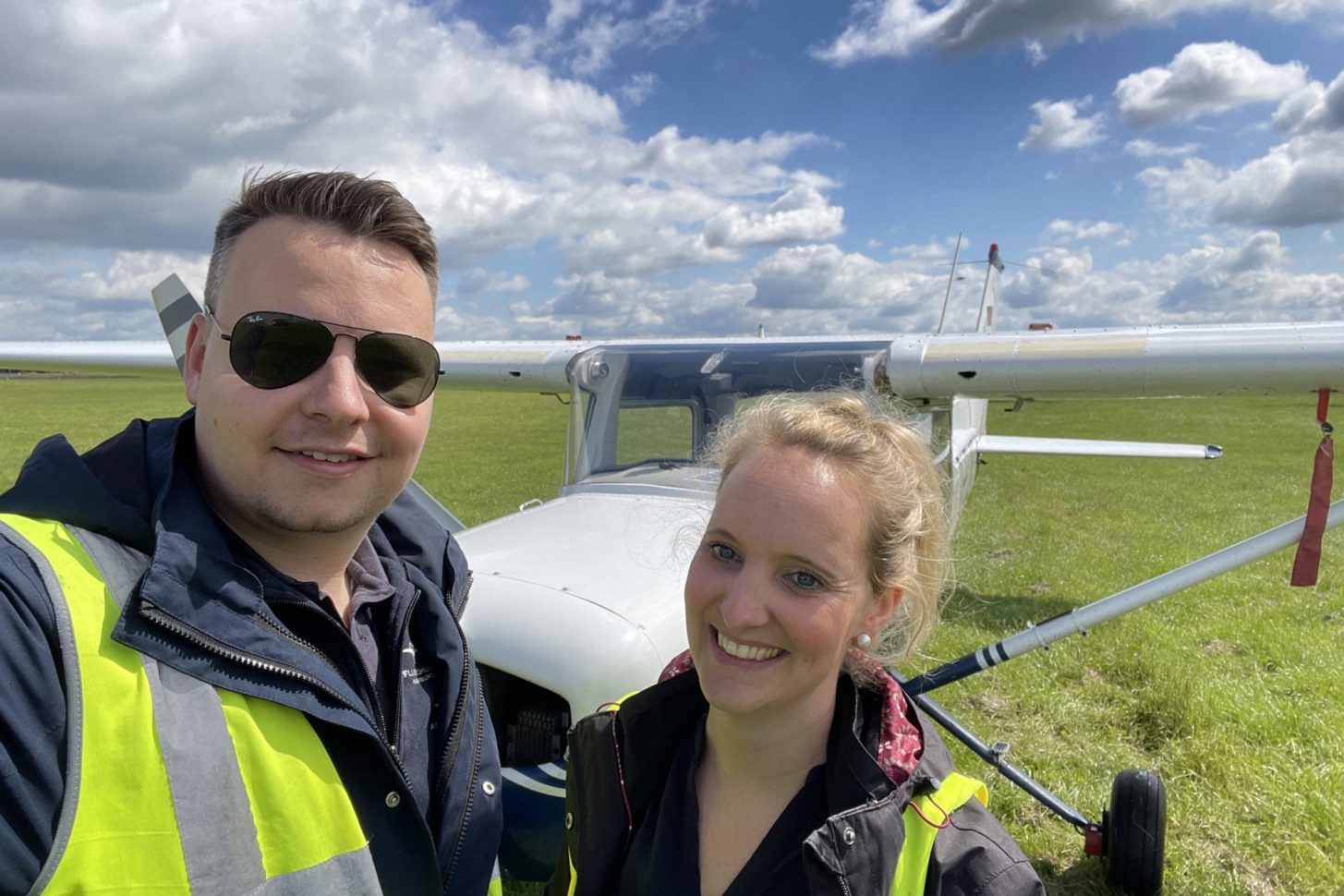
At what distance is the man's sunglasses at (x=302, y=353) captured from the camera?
4.14ft

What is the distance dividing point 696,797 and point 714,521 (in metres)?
0.47

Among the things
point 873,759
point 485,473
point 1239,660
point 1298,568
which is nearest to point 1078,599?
point 1239,660

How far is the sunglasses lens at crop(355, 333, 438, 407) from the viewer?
4.39 feet

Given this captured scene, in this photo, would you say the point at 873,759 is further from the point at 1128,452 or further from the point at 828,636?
the point at 1128,452

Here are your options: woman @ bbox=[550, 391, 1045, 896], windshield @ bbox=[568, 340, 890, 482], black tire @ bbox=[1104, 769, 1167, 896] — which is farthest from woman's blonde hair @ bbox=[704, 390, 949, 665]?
windshield @ bbox=[568, 340, 890, 482]

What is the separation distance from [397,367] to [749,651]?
744 millimetres

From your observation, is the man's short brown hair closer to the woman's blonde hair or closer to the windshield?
the woman's blonde hair

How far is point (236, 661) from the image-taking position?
3.63 feet

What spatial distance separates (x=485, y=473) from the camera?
16062 mm

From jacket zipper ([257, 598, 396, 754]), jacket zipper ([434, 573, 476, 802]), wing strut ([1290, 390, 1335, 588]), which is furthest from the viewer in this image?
wing strut ([1290, 390, 1335, 588])

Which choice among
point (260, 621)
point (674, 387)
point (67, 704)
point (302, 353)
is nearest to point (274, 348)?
point (302, 353)

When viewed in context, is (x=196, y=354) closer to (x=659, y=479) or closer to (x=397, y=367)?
(x=397, y=367)

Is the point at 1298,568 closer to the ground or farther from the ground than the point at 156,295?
closer to the ground

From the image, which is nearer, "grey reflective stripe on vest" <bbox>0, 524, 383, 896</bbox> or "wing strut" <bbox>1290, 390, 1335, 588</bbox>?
"grey reflective stripe on vest" <bbox>0, 524, 383, 896</bbox>
